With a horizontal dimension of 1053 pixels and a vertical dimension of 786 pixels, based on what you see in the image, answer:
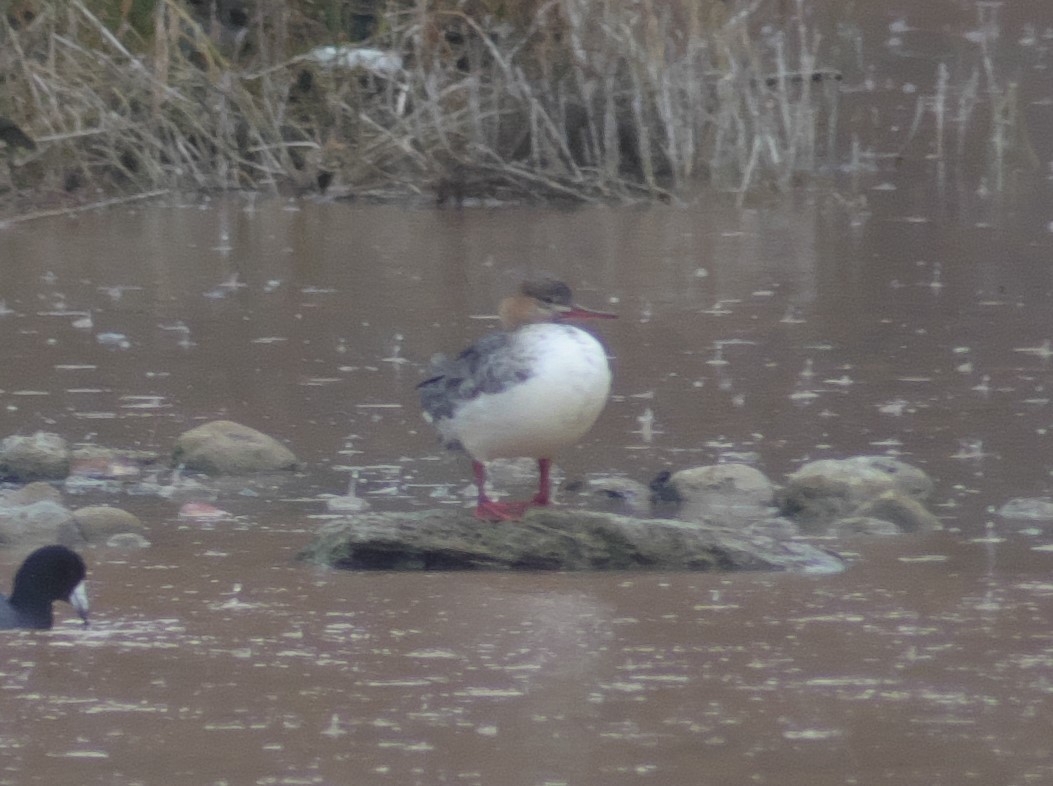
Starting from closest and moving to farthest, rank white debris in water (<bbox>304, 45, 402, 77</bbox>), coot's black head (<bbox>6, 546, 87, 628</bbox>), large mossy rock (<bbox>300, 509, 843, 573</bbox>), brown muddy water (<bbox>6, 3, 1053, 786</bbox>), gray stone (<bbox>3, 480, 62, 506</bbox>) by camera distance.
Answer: brown muddy water (<bbox>6, 3, 1053, 786</bbox>), coot's black head (<bbox>6, 546, 87, 628</bbox>), large mossy rock (<bbox>300, 509, 843, 573</bbox>), gray stone (<bbox>3, 480, 62, 506</bbox>), white debris in water (<bbox>304, 45, 402, 77</bbox>)

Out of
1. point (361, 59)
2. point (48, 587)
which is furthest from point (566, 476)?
point (361, 59)

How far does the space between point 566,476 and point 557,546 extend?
126 centimetres

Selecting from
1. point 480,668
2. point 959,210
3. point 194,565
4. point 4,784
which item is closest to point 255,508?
point 194,565

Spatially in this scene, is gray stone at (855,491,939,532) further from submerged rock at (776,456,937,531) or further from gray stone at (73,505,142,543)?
gray stone at (73,505,142,543)

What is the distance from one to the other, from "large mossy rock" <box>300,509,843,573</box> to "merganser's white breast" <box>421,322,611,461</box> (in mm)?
232

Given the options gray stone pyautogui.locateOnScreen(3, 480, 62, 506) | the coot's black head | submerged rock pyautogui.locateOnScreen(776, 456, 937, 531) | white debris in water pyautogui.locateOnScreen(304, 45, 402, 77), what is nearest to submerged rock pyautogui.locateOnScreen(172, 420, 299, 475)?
gray stone pyautogui.locateOnScreen(3, 480, 62, 506)

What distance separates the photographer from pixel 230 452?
22.6 ft

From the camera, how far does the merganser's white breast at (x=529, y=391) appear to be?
555 centimetres

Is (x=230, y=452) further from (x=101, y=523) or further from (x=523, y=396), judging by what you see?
(x=523, y=396)

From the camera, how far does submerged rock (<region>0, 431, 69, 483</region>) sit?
6762 mm

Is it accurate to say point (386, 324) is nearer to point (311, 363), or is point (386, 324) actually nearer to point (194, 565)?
point (311, 363)

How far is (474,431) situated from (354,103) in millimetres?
9078

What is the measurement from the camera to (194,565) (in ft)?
18.2

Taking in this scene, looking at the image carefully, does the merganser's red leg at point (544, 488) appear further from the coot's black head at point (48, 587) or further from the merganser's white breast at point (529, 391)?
the coot's black head at point (48, 587)
